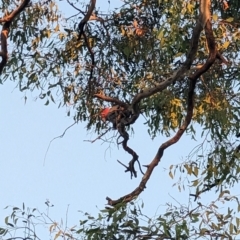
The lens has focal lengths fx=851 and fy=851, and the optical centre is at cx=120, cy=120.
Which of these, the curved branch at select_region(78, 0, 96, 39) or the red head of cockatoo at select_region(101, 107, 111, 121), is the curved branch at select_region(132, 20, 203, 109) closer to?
the red head of cockatoo at select_region(101, 107, 111, 121)

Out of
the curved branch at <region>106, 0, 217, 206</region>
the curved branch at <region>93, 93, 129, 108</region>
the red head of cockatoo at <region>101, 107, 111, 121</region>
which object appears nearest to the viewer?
the curved branch at <region>106, 0, 217, 206</region>

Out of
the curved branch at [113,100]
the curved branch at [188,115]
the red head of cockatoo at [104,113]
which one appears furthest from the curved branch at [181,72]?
the red head of cockatoo at [104,113]

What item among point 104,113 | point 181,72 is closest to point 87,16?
point 104,113

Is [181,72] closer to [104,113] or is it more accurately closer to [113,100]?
[113,100]

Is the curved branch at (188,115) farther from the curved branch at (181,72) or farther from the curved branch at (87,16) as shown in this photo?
the curved branch at (87,16)

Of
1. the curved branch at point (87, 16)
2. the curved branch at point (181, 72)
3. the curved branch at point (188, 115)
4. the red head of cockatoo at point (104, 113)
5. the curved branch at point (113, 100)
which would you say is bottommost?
the curved branch at point (188, 115)

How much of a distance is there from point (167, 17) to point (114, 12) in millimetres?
975

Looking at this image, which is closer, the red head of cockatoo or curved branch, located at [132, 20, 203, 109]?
curved branch, located at [132, 20, 203, 109]

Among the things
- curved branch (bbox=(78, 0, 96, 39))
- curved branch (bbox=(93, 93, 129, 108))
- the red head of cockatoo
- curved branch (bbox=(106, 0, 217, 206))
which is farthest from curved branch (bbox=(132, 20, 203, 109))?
curved branch (bbox=(78, 0, 96, 39))

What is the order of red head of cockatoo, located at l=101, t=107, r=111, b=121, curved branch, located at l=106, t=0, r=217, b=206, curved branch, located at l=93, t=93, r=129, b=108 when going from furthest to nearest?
red head of cockatoo, located at l=101, t=107, r=111, b=121 < curved branch, located at l=93, t=93, r=129, b=108 < curved branch, located at l=106, t=0, r=217, b=206

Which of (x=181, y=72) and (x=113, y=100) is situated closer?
(x=181, y=72)

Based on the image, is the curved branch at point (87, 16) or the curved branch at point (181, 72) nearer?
the curved branch at point (181, 72)

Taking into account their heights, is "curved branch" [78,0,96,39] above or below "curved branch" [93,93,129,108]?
above

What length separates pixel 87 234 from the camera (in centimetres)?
493
